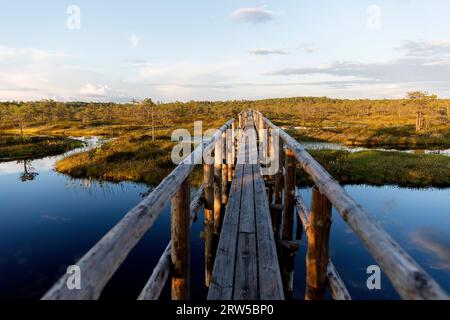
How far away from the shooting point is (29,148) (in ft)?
93.6

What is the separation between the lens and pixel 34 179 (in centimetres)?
1873

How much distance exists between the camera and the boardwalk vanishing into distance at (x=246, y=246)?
1.43 m

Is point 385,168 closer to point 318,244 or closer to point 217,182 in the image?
point 217,182

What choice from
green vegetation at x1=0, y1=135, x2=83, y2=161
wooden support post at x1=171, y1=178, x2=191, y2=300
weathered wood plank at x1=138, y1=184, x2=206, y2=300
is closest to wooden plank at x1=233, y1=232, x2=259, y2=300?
wooden support post at x1=171, y1=178, x2=191, y2=300

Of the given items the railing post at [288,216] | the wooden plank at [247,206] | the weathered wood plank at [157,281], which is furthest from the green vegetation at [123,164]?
the weathered wood plank at [157,281]

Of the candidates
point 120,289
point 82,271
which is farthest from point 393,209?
point 82,271

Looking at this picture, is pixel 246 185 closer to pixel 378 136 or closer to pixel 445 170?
pixel 445 170

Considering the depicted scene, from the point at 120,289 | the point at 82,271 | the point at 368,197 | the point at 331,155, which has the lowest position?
the point at 120,289

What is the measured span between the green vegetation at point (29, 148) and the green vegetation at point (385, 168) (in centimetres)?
2294

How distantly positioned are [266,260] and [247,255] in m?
0.27

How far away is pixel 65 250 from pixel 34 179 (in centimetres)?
1017

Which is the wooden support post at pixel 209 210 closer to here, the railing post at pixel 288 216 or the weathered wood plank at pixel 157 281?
the railing post at pixel 288 216
